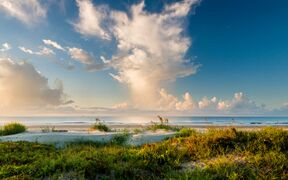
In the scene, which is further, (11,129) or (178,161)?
(11,129)

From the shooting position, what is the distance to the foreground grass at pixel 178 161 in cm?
679

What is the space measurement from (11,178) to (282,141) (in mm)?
6899

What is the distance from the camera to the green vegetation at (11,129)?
16291 mm

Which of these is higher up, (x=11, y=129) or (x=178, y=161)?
(x=11, y=129)

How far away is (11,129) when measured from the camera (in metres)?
16.8

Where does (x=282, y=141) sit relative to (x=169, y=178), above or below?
above

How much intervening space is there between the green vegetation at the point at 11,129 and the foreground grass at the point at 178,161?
7.02 metres

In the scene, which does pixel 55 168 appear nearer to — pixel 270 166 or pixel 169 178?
pixel 169 178

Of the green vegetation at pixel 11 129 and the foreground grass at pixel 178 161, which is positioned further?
the green vegetation at pixel 11 129

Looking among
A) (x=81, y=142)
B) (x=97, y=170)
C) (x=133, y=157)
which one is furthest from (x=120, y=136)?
(x=97, y=170)

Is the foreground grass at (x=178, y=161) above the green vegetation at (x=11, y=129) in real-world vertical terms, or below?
below

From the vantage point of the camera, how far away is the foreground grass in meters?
6.79

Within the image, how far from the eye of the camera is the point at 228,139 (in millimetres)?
9289

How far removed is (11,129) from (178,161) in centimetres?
1180
